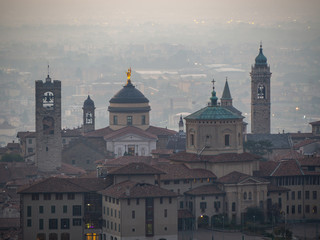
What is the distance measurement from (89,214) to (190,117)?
58.6 ft

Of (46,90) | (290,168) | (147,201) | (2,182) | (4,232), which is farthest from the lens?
(46,90)

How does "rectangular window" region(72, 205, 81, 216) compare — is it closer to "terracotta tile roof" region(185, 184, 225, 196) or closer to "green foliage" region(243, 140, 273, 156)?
"terracotta tile roof" region(185, 184, 225, 196)

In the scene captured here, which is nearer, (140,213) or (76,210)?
(140,213)

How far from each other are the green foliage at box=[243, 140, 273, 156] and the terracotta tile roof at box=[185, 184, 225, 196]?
3316 centimetres

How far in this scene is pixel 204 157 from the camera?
111438mm

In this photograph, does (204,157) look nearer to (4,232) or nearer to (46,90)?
(4,232)

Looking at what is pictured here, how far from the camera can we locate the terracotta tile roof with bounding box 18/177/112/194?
100000 mm

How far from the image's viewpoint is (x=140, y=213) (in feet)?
318

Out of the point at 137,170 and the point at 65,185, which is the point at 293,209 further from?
the point at 65,185

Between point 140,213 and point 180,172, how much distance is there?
11.0 metres

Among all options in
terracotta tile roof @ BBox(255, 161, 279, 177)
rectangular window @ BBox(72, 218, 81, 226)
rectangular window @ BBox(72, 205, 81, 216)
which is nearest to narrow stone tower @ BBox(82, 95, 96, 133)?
terracotta tile roof @ BBox(255, 161, 279, 177)

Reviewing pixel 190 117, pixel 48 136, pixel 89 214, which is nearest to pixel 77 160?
pixel 48 136

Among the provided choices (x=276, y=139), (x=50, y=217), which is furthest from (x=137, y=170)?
(x=276, y=139)

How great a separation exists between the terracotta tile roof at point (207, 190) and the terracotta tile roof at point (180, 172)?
3.36ft
